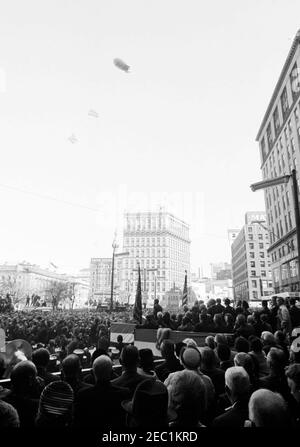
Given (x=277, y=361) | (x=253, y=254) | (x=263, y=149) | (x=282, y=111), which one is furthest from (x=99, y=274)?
(x=277, y=361)

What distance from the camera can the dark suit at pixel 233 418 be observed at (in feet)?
10.1

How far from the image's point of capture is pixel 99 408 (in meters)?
3.27

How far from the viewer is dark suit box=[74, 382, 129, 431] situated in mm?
3207

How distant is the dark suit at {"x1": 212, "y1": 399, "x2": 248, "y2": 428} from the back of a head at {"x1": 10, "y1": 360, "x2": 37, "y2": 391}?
1992mm

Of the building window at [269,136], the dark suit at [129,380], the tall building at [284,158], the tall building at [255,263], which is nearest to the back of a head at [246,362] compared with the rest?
the dark suit at [129,380]

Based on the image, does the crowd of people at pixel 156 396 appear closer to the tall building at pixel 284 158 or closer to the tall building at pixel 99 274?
the tall building at pixel 284 158

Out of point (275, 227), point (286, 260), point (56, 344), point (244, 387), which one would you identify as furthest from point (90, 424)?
point (275, 227)

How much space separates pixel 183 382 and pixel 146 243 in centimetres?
14115

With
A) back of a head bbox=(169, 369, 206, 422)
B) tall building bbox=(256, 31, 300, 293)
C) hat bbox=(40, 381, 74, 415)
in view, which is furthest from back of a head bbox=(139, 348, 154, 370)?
tall building bbox=(256, 31, 300, 293)

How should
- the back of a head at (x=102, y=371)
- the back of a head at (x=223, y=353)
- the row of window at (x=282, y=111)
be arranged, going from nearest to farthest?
the back of a head at (x=102, y=371) → the back of a head at (x=223, y=353) → the row of window at (x=282, y=111)

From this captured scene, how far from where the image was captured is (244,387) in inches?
133

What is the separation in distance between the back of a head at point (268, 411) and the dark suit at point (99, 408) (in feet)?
4.62

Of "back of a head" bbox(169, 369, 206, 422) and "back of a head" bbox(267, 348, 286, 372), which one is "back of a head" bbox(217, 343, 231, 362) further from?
"back of a head" bbox(169, 369, 206, 422)
